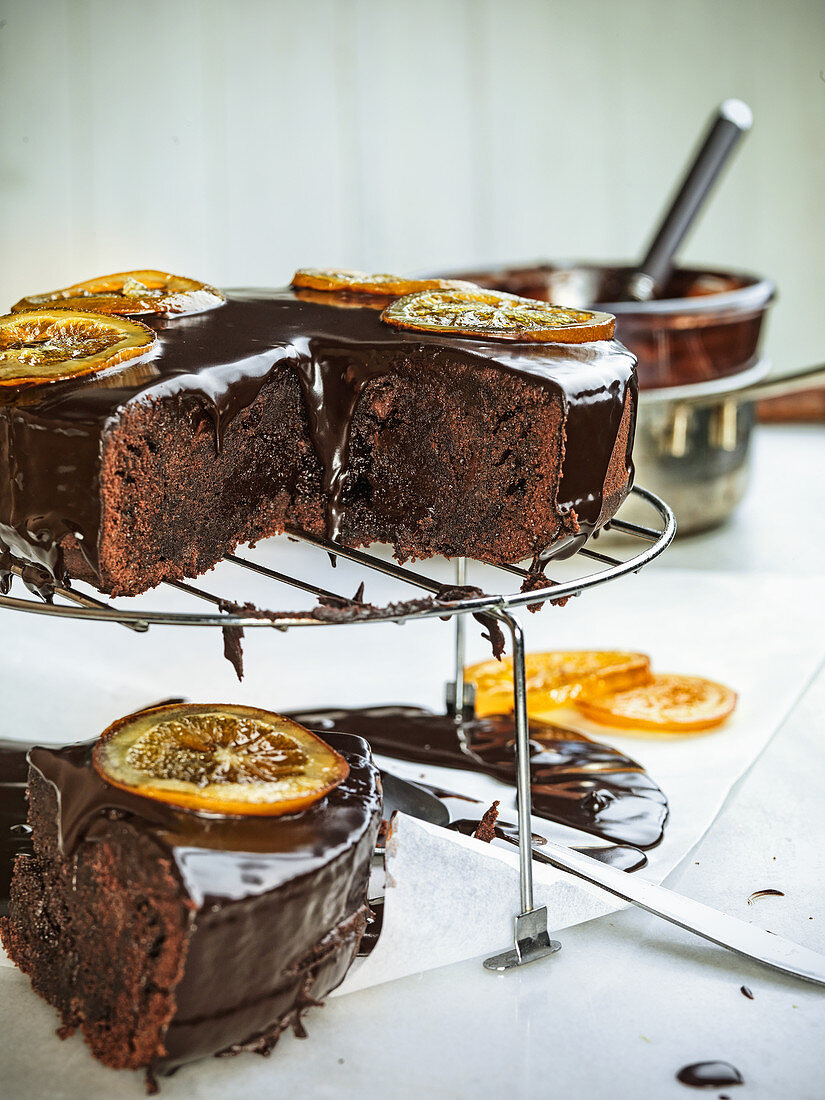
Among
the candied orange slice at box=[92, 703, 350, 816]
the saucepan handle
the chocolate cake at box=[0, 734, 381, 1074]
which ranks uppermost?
the saucepan handle

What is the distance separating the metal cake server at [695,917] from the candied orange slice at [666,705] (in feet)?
2.10

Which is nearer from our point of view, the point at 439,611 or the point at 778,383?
the point at 439,611

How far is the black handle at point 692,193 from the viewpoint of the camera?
3.70m

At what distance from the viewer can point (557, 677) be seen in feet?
8.69

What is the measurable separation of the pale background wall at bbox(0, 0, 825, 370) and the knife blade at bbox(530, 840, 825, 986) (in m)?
2.91

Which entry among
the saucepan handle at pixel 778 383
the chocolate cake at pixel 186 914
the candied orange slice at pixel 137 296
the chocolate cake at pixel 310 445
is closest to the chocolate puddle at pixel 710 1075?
the chocolate cake at pixel 186 914

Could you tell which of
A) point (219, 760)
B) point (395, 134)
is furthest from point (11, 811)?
point (395, 134)

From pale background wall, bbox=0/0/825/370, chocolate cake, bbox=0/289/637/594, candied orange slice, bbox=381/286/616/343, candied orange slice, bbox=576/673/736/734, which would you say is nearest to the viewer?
chocolate cake, bbox=0/289/637/594

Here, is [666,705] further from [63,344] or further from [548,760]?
[63,344]

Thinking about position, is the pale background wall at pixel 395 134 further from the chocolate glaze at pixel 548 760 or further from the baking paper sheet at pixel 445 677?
the chocolate glaze at pixel 548 760

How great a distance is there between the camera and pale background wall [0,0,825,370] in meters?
3.96

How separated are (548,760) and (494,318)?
87 centimetres

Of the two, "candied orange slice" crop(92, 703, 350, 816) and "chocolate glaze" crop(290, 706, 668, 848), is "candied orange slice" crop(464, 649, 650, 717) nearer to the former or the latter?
"chocolate glaze" crop(290, 706, 668, 848)

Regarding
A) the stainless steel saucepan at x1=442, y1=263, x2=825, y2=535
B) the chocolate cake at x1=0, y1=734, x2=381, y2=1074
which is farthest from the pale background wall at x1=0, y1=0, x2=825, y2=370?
the chocolate cake at x1=0, y1=734, x2=381, y2=1074
